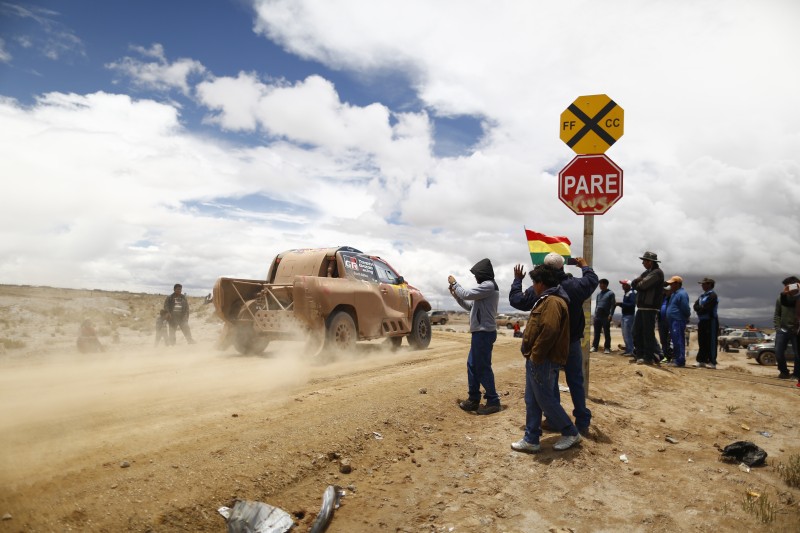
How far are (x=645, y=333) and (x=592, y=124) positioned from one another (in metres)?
5.30

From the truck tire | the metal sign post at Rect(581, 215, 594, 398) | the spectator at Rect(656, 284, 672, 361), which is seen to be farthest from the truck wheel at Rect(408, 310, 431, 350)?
the metal sign post at Rect(581, 215, 594, 398)

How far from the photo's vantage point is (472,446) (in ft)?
15.5

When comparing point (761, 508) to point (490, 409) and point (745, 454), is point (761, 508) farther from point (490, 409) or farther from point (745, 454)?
point (490, 409)

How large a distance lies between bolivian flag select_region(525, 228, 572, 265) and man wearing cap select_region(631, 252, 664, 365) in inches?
180

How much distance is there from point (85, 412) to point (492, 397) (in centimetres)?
447

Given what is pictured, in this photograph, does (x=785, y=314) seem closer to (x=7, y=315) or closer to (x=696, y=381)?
(x=696, y=381)

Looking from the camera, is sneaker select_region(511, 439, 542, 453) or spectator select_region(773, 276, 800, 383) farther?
spectator select_region(773, 276, 800, 383)

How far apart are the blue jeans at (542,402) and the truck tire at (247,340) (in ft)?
22.6

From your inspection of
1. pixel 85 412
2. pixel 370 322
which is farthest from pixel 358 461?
pixel 370 322

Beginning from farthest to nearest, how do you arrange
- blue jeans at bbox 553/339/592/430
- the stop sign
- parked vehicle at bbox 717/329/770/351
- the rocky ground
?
parked vehicle at bbox 717/329/770/351
the stop sign
blue jeans at bbox 553/339/592/430
the rocky ground

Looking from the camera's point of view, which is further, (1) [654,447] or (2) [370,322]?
(2) [370,322]

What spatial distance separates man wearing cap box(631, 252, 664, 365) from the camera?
935 centimetres

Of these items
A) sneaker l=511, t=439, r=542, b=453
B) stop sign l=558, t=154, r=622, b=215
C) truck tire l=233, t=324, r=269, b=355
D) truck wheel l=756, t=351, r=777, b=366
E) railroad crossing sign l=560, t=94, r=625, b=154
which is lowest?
truck wheel l=756, t=351, r=777, b=366

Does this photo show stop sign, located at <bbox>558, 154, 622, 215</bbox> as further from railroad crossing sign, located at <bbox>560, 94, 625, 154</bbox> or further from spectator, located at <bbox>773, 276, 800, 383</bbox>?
spectator, located at <bbox>773, 276, 800, 383</bbox>
